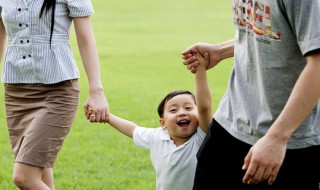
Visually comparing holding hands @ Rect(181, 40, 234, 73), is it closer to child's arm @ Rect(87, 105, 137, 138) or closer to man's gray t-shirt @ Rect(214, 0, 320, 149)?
man's gray t-shirt @ Rect(214, 0, 320, 149)

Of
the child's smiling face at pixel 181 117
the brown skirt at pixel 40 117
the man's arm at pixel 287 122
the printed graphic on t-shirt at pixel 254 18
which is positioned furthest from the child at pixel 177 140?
the man's arm at pixel 287 122

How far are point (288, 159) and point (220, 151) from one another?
39 cm

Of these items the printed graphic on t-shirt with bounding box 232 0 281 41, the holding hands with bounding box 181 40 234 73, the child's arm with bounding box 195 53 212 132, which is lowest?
the child's arm with bounding box 195 53 212 132

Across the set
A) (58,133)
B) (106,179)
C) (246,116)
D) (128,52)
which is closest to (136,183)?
(106,179)

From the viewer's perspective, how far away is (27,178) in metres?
4.78

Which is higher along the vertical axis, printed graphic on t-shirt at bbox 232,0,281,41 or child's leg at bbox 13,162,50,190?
printed graphic on t-shirt at bbox 232,0,281,41

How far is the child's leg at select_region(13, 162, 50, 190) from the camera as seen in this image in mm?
4758

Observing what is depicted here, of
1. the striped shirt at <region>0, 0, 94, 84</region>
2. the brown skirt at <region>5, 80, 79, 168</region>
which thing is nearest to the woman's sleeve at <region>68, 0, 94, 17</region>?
the striped shirt at <region>0, 0, 94, 84</region>

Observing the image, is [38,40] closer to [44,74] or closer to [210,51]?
[44,74]

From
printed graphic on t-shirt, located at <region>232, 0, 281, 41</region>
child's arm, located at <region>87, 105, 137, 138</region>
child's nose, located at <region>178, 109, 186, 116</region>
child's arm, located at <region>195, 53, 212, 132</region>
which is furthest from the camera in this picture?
child's arm, located at <region>87, 105, 137, 138</region>

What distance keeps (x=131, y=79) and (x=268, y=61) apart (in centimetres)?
1103

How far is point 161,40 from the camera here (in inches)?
844

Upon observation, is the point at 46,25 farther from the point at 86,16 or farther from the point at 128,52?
the point at 128,52

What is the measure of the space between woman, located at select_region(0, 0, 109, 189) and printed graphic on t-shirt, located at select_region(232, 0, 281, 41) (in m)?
1.34
